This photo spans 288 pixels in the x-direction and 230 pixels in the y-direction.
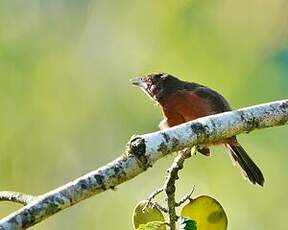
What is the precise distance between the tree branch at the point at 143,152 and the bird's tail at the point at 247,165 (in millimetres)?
522

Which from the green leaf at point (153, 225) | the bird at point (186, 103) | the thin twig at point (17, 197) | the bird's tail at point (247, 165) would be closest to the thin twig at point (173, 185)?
the green leaf at point (153, 225)

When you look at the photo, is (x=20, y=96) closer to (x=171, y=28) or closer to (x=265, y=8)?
(x=171, y=28)

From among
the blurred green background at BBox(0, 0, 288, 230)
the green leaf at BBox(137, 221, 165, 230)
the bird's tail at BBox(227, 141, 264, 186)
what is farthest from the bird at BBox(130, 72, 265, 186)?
the blurred green background at BBox(0, 0, 288, 230)

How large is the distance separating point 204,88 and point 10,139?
254 cm

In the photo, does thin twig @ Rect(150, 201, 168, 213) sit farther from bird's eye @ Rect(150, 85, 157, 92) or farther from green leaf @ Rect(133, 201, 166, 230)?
bird's eye @ Rect(150, 85, 157, 92)

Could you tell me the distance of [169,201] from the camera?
1832 millimetres

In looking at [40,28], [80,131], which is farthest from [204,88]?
[40,28]

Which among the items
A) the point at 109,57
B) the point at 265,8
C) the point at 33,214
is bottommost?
the point at 33,214

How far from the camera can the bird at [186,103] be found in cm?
231

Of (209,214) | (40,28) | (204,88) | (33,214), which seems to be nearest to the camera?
(33,214)

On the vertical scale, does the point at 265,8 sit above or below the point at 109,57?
below

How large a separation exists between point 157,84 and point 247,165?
11.3 inches

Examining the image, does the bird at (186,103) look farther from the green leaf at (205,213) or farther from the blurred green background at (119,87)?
the blurred green background at (119,87)

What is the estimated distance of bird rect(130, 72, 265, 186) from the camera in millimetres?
2314
